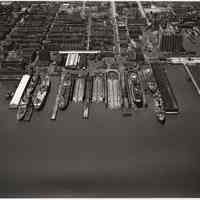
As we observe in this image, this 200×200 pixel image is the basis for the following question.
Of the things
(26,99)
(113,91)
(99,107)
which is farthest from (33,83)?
(113,91)

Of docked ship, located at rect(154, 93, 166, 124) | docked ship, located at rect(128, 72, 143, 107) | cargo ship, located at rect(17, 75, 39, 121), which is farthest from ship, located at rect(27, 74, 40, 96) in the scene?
docked ship, located at rect(154, 93, 166, 124)

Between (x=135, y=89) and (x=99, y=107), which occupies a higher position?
(x=135, y=89)

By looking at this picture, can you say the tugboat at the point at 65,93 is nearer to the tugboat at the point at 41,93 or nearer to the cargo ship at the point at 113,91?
the tugboat at the point at 41,93

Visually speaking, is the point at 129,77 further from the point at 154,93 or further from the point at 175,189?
the point at 175,189

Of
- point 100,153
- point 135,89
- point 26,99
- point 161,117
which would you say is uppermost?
point 135,89

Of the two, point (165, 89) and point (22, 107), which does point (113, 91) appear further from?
point (22, 107)

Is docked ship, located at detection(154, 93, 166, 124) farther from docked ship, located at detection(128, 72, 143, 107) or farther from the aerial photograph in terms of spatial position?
docked ship, located at detection(128, 72, 143, 107)

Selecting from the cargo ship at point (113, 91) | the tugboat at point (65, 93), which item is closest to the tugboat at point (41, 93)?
the tugboat at point (65, 93)
